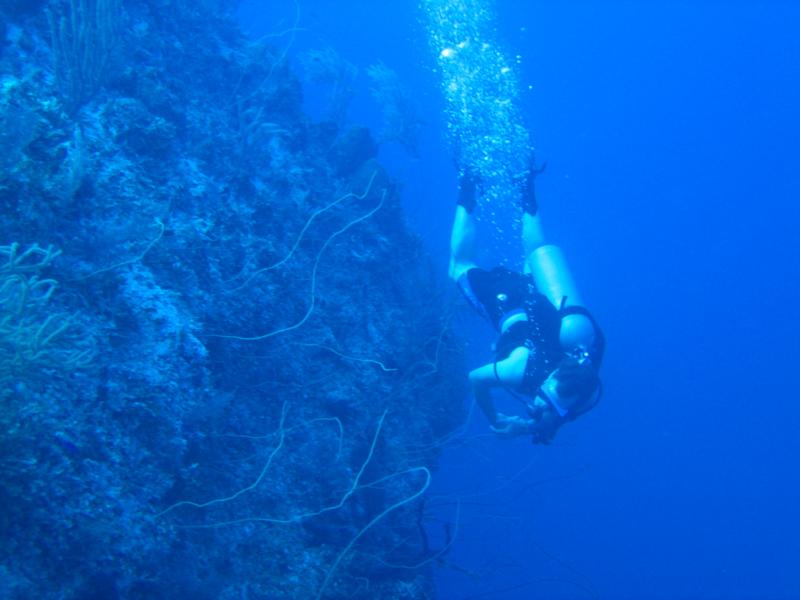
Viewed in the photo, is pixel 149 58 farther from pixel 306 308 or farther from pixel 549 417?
pixel 549 417

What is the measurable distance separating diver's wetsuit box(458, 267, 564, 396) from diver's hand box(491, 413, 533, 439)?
316mm

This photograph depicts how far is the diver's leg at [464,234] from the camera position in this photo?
6.08 meters

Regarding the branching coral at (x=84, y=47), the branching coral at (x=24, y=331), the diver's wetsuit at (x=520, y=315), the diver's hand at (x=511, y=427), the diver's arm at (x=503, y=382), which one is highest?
the branching coral at (x=84, y=47)

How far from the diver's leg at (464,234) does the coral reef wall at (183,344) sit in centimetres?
77

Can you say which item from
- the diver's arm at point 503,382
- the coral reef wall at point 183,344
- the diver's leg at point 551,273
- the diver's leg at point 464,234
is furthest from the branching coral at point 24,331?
the diver's leg at point 464,234

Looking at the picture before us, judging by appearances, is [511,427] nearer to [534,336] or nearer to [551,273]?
[534,336]

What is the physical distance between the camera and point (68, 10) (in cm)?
430

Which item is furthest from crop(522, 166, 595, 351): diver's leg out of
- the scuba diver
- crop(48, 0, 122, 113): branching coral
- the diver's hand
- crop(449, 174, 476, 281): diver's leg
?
crop(48, 0, 122, 113): branching coral

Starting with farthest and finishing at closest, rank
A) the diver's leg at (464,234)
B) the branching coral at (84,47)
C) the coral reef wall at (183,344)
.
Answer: the diver's leg at (464,234) < the branching coral at (84,47) < the coral reef wall at (183,344)

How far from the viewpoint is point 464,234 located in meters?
6.14

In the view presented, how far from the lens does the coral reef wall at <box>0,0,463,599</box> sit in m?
2.62

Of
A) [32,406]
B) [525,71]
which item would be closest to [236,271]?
[32,406]

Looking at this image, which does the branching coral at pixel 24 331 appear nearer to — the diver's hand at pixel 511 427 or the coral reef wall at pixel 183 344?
the coral reef wall at pixel 183 344

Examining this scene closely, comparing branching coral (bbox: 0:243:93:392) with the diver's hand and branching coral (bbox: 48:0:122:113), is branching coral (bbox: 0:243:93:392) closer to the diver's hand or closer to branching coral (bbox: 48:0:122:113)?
branching coral (bbox: 48:0:122:113)
